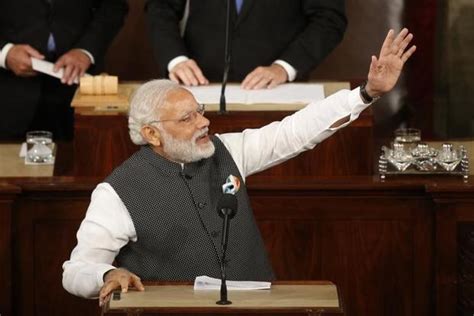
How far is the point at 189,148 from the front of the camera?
14.3ft

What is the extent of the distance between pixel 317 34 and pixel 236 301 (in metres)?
2.34

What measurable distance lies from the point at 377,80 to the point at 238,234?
63cm

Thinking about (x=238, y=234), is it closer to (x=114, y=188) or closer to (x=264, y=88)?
(x=114, y=188)

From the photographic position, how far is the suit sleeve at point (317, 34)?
19.4ft

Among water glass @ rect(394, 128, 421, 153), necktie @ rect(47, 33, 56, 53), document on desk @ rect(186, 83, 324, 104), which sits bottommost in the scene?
water glass @ rect(394, 128, 421, 153)

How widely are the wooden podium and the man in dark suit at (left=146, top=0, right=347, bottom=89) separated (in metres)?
2.05

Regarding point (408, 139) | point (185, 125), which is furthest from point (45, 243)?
point (408, 139)

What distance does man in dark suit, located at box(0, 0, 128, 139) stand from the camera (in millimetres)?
6266

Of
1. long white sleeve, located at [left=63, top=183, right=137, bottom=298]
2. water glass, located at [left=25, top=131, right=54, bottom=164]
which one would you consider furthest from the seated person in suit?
water glass, located at [left=25, top=131, right=54, bottom=164]

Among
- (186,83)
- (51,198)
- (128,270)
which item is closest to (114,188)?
(128,270)

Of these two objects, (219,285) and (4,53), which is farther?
(4,53)

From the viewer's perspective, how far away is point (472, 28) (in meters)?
7.40

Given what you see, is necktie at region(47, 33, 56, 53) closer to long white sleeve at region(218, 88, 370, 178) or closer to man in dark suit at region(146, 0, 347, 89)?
man in dark suit at region(146, 0, 347, 89)

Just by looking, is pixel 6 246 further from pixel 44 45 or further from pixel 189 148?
pixel 44 45
